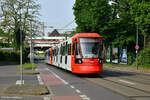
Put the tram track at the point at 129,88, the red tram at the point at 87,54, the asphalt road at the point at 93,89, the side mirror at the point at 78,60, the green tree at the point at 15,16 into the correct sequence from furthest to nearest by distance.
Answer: the green tree at the point at 15,16
the side mirror at the point at 78,60
the red tram at the point at 87,54
the tram track at the point at 129,88
the asphalt road at the point at 93,89

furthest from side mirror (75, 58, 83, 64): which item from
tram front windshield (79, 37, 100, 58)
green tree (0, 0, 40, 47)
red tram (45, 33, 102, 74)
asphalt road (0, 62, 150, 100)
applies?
green tree (0, 0, 40, 47)

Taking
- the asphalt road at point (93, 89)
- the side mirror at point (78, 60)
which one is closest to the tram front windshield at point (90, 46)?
the side mirror at point (78, 60)

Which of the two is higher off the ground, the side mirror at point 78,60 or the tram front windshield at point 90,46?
the tram front windshield at point 90,46

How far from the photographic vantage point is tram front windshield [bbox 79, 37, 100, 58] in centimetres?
1973

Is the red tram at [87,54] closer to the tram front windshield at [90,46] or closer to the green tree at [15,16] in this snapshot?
the tram front windshield at [90,46]

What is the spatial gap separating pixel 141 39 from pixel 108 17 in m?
7.74

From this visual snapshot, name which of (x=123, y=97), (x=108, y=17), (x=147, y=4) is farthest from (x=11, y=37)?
(x=123, y=97)

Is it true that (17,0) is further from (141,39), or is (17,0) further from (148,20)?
(148,20)

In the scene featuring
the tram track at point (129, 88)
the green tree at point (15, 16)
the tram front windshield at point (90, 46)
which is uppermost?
the green tree at point (15, 16)

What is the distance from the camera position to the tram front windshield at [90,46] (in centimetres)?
1973

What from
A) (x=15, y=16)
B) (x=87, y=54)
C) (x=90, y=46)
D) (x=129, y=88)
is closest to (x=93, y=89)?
(x=129, y=88)

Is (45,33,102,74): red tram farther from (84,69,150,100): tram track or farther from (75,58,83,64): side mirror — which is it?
(84,69,150,100): tram track

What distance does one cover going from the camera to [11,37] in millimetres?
49906

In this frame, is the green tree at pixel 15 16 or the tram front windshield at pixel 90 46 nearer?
the tram front windshield at pixel 90 46
